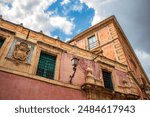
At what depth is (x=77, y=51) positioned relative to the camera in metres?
10.3

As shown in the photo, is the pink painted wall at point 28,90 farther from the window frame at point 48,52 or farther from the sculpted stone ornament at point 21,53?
the sculpted stone ornament at point 21,53

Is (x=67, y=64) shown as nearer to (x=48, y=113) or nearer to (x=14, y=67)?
(x=14, y=67)

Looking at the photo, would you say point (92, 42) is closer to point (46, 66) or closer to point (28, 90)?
point (46, 66)

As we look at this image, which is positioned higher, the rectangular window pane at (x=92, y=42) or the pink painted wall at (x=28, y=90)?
the rectangular window pane at (x=92, y=42)

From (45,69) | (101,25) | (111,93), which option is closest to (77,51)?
(45,69)

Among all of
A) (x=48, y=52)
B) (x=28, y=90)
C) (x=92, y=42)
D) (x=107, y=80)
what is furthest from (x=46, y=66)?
(x=92, y=42)

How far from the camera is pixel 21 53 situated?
766 cm

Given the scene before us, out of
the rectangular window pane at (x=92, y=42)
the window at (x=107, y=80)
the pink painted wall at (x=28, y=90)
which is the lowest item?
the pink painted wall at (x=28, y=90)

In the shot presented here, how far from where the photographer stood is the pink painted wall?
6.15 metres

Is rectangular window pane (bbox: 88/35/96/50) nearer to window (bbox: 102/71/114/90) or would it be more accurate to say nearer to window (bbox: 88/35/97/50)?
window (bbox: 88/35/97/50)

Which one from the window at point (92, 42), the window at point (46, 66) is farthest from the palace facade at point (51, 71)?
the window at point (92, 42)

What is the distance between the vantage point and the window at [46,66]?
8.03 m

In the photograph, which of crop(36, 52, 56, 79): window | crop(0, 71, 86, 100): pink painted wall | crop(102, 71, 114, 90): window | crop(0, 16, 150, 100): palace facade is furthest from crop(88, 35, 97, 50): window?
crop(0, 71, 86, 100): pink painted wall

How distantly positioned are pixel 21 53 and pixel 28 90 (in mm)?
2344
